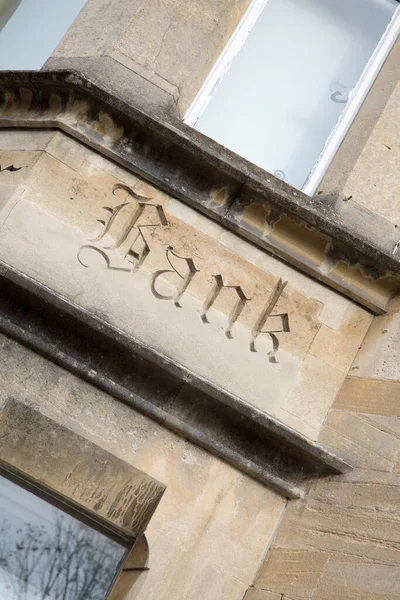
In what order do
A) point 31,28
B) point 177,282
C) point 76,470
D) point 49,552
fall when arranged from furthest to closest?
point 31,28 → point 177,282 → point 49,552 → point 76,470

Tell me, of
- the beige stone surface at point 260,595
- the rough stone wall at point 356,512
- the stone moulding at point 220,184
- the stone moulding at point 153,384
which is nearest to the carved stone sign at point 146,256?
the stone moulding at point 220,184

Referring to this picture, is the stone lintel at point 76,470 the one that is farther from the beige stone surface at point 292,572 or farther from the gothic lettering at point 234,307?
the gothic lettering at point 234,307

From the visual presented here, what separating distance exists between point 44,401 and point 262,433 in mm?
942

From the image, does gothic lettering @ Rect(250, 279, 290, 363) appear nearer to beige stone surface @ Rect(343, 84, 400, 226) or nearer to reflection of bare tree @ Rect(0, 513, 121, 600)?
beige stone surface @ Rect(343, 84, 400, 226)

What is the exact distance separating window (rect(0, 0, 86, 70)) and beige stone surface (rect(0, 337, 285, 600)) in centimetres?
197

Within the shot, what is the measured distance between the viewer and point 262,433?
145 inches

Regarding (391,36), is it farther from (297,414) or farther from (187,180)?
(297,414)

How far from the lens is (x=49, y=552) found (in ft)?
11.8

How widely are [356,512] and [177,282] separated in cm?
126

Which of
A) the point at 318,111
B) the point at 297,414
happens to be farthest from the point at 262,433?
the point at 318,111

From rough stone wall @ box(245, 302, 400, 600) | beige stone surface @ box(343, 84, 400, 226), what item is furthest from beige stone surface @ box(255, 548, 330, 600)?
beige stone surface @ box(343, 84, 400, 226)

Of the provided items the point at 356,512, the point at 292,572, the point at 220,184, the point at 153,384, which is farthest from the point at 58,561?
the point at 220,184

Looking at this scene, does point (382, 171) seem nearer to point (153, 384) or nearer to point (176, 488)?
point (153, 384)

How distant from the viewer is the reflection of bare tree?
3.54 metres
